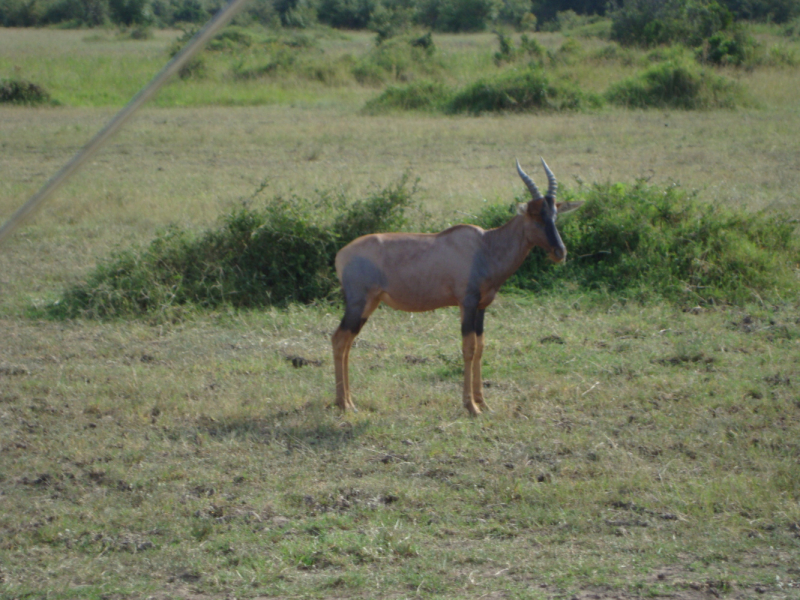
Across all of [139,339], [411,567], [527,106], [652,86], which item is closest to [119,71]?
[527,106]

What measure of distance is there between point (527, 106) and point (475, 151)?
5444 millimetres

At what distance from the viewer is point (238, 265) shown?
855 cm

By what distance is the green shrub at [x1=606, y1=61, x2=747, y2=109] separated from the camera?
2022 cm

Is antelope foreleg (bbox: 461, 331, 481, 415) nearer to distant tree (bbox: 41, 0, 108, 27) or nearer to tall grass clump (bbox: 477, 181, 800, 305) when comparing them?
tall grass clump (bbox: 477, 181, 800, 305)

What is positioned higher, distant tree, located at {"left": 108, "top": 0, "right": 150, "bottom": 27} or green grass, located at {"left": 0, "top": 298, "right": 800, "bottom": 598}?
distant tree, located at {"left": 108, "top": 0, "right": 150, "bottom": 27}

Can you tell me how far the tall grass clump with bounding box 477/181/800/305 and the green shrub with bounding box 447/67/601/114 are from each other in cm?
1202

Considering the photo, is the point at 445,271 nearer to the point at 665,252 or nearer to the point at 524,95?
the point at 665,252

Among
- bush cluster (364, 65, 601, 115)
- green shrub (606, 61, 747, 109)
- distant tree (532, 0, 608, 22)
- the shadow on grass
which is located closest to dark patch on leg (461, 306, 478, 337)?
the shadow on grass

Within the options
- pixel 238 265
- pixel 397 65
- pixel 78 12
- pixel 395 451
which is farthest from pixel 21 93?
pixel 78 12

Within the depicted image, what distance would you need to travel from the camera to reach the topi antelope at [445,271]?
5828 millimetres

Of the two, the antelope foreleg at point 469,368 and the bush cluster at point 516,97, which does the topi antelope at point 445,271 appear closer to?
the antelope foreleg at point 469,368

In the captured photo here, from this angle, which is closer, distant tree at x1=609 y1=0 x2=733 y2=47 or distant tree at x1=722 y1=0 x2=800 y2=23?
distant tree at x1=609 y1=0 x2=733 y2=47

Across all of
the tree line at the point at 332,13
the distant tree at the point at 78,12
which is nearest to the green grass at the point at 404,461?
the tree line at the point at 332,13

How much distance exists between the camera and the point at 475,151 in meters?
16.0
